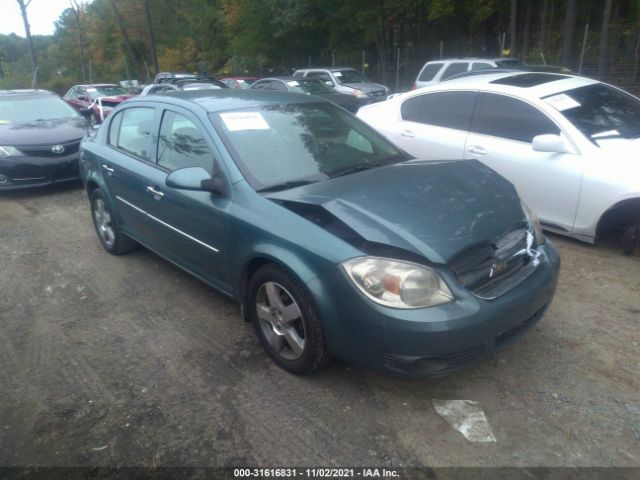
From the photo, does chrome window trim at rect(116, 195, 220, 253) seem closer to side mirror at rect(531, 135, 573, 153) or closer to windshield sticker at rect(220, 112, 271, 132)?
windshield sticker at rect(220, 112, 271, 132)

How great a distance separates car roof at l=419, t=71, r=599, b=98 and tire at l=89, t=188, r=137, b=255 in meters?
3.79

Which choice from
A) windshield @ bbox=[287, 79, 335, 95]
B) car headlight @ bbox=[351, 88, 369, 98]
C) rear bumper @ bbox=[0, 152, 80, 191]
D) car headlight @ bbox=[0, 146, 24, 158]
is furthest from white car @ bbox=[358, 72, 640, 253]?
car headlight @ bbox=[351, 88, 369, 98]

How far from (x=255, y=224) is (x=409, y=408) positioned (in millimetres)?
1399

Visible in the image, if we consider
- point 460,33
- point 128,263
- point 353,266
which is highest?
point 460,33

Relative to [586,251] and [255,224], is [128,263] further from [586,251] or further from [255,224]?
[586,251]

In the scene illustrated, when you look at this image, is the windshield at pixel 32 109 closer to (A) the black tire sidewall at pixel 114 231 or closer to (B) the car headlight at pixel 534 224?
(A) the black tire sidewall at pixel 114 231

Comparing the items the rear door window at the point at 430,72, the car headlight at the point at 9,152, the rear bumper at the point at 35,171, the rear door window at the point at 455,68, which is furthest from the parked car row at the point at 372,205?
the rear door window at the point at 430,72

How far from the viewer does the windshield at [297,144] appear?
11.0ft

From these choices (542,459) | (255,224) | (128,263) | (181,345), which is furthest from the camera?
(128,263)

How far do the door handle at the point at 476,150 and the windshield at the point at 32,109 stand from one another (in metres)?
7.35

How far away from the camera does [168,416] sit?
2.82m

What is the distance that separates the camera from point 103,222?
5.29 m

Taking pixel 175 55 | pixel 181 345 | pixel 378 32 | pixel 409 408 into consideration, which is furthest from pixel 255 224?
pixel 175 55

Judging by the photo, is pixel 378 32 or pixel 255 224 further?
pixel 378 32
